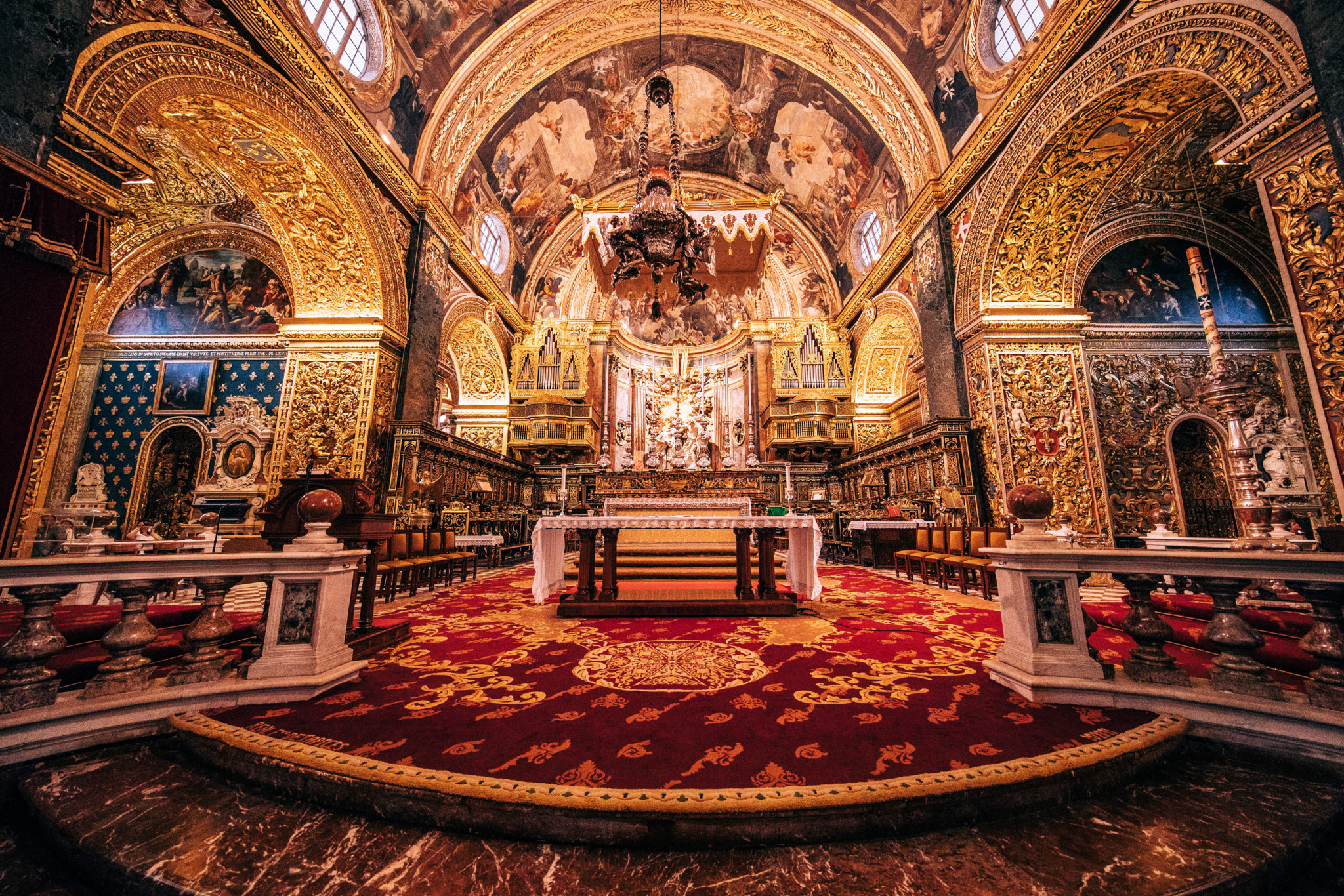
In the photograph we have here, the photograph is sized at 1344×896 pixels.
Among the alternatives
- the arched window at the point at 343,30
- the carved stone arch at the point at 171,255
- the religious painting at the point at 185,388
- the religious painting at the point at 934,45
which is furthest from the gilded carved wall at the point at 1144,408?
the religious painting at the point at 185,388

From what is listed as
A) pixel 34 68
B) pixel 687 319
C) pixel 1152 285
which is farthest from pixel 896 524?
pixel 687 319

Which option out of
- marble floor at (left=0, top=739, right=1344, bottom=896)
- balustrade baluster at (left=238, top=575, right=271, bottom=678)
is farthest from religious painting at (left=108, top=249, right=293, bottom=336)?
marble floor at (left=0, top=739, right=1344, bottom=896)

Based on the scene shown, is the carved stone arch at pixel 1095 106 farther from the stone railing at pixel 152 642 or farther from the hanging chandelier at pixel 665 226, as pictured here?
the stone railing at pixel 152 642

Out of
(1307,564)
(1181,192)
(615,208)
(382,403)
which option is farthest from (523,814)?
(1181,192)

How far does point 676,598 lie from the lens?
5.27m

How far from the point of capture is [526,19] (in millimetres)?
10266

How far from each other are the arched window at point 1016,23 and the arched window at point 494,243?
1159 cm

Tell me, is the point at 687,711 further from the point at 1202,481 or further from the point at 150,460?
the point at 150,460

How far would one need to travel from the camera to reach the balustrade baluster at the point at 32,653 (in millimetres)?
2201

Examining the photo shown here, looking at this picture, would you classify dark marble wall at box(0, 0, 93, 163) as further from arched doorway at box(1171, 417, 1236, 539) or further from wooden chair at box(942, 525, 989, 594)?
arched doorway at box(1171, 417, 1236, 539)

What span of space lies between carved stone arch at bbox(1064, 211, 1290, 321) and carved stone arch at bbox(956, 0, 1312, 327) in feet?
10.2

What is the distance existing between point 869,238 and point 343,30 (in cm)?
1245

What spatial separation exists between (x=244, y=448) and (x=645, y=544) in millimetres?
10224

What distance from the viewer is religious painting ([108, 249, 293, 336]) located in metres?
11.5
